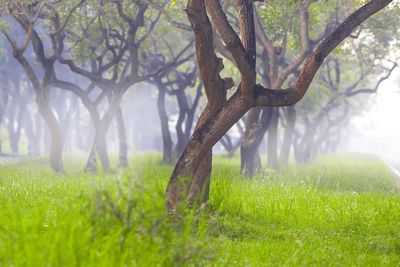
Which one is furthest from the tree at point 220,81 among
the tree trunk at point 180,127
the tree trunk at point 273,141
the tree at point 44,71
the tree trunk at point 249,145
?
the tree trunk at point 180,127

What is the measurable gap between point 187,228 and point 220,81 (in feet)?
12.1

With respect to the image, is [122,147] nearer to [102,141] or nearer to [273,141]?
[102,141]

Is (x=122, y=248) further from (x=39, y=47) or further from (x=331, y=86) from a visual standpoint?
(x=331, y=86)

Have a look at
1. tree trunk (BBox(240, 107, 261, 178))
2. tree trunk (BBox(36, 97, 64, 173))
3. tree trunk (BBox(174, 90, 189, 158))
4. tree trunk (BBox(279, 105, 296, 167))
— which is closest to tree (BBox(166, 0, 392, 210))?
tree trunk (BBox(240, 107, 261, 178))

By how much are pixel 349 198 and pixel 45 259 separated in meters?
7.05

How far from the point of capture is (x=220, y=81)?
7297 millimetres

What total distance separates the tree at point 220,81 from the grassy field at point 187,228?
89 cm

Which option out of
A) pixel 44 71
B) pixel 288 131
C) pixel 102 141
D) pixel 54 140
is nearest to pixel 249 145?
pixel 288 131

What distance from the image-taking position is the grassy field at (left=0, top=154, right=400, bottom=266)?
3736 millimetres

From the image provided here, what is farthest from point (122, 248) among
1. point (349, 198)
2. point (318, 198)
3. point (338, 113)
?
point (338, 113)

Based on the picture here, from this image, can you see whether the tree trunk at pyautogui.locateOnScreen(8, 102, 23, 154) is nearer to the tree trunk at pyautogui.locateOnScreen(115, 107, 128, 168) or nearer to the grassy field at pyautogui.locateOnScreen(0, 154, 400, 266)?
the tree trunk at pyautogui.locateOnScreen(115, 107, 128, 168)

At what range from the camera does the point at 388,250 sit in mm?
5578

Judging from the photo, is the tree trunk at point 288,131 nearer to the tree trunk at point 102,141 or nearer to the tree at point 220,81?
the tree trunk at point 102,141

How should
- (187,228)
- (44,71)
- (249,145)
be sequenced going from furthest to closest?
1. (44,71)
2. (249,145)
3. (187,228)
